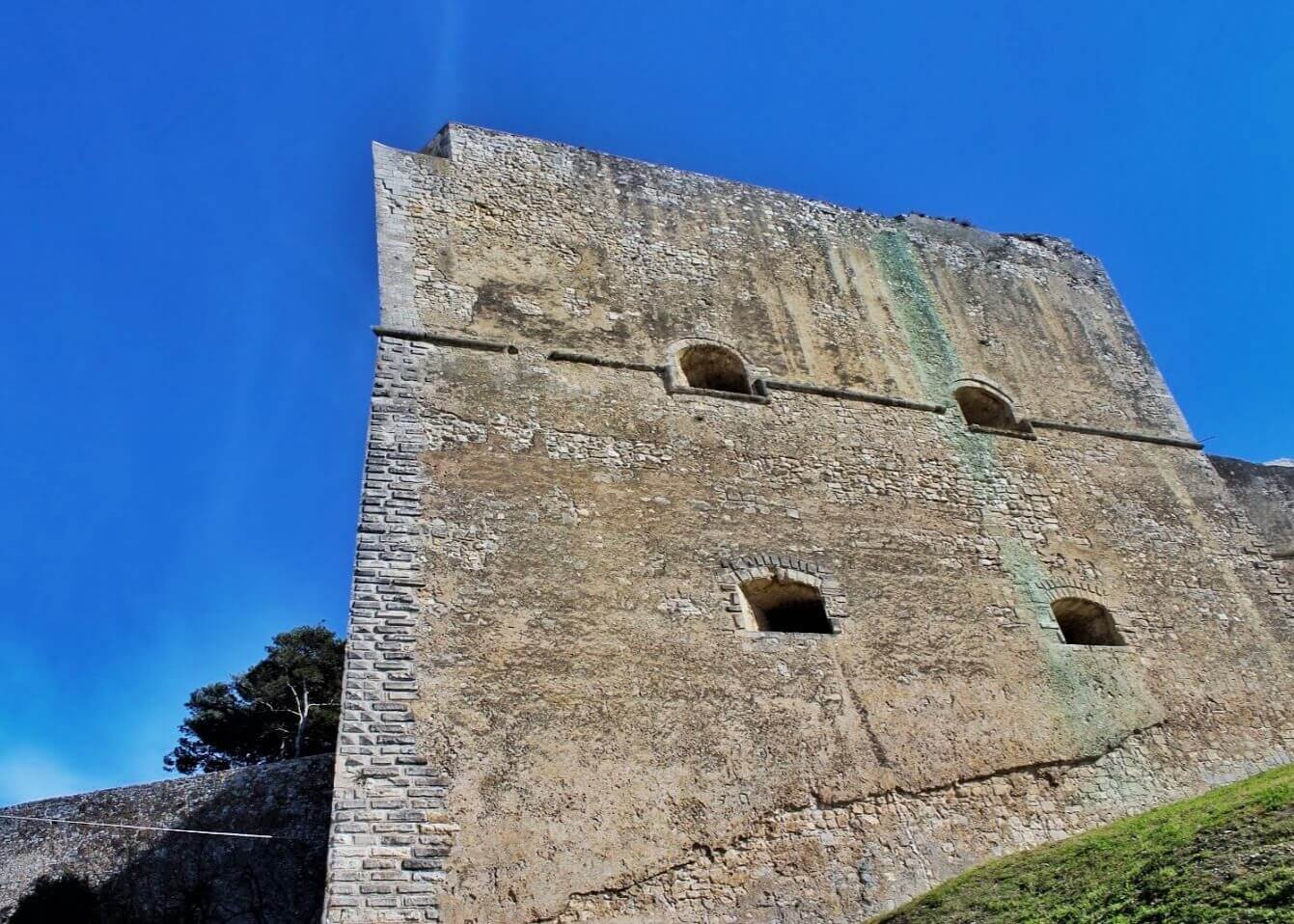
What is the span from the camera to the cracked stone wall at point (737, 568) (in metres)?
6.71

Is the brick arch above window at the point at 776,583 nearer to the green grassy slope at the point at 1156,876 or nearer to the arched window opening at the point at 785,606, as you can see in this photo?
the arched window opening at the point at 785,606

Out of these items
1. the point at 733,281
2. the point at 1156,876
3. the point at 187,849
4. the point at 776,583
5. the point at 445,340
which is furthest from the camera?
the point at 733,281

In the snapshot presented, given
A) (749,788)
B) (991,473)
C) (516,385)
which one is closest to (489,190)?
(516,385)

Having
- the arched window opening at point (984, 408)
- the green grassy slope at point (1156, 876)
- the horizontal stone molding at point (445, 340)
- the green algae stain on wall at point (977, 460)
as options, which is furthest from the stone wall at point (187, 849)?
the arched window opening at point (984, 408)

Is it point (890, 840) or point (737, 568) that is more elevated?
point (737, 568)

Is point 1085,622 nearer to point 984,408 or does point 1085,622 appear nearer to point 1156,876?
point 984,408

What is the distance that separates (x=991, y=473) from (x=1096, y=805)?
3.53 m

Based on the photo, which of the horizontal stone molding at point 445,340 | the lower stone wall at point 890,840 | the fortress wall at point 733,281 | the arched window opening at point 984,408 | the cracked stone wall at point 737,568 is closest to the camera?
the lower stone wall at point 890,840

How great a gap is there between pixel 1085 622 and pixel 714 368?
457cm

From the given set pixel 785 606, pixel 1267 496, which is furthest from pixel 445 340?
pixel 1267 496

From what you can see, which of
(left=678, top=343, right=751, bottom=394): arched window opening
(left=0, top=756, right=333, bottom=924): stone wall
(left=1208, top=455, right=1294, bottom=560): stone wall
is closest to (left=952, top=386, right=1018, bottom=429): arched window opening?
(left=678, top=343, right=751, bottom=394): arched window opening

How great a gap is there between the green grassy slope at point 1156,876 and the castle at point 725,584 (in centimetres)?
65

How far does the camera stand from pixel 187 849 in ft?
34.4

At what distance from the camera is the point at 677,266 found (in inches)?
426
